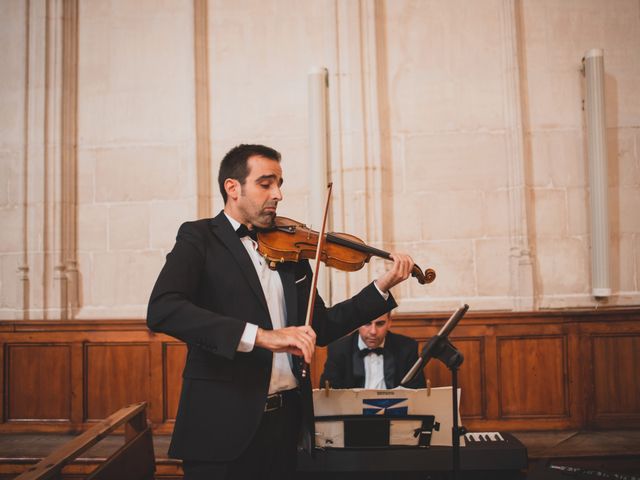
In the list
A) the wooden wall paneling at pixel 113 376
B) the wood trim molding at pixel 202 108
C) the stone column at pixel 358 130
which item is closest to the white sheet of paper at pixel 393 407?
the stone column at pixel 358 130

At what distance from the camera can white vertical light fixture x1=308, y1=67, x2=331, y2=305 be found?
4.72 m

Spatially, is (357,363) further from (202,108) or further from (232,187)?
(202,108)

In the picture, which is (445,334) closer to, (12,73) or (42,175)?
(42,175)

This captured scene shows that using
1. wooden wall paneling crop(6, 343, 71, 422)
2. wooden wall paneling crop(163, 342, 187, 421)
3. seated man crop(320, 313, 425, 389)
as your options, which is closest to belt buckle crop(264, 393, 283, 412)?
seated man crop(320, 313, 425, 389)

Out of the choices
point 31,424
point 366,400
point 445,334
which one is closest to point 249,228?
point 445,334

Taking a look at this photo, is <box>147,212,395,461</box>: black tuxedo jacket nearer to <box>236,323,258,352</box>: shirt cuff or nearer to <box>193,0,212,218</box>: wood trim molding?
<box>236,323,258,352</box>: shirt cuff

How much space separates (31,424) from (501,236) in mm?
4234

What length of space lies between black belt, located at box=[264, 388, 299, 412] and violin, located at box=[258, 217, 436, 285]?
45 centimetres

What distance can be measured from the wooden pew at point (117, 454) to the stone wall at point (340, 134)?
2.04 m

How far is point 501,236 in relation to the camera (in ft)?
15.7

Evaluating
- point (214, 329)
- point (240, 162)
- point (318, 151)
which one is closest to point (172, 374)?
point (318, 151)

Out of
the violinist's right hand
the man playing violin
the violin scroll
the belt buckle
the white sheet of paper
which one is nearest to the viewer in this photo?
the violinist's right hand

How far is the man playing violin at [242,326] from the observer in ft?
5.39

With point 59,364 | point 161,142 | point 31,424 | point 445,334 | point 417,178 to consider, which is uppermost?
point 161,142
